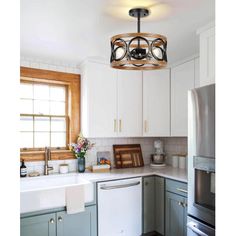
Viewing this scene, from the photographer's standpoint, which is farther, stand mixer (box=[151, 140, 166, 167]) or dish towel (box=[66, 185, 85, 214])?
stand mixer (box=[151, 140, 166, 167])

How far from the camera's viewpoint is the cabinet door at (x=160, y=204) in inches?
110

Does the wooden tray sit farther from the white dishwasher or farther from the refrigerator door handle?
the refrigerator door handle

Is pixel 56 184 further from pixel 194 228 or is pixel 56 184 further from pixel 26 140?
pixel 194 228

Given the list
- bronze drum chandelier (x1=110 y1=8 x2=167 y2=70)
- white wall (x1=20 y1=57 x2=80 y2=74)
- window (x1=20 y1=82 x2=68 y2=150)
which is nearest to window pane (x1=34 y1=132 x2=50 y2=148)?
window (x1=20 y1=82 x2=68 y2=150)

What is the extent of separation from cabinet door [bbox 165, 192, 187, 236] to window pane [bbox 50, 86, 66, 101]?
1.85m

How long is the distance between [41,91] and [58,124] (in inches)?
19.2

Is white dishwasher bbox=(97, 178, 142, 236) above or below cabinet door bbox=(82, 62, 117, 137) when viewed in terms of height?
below

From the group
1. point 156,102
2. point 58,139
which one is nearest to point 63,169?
point 58,139

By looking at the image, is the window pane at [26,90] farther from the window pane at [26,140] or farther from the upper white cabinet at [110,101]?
the upper white cabinet at [110,101]

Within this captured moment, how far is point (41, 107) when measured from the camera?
3.00 meters

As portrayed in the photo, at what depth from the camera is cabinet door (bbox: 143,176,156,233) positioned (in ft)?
9.36

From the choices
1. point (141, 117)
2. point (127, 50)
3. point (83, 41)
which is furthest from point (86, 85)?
point (127, 50)

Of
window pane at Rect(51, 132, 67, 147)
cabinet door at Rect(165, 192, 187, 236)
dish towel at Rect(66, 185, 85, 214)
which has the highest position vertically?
window pane at Rect(51, 132, 67, 147)

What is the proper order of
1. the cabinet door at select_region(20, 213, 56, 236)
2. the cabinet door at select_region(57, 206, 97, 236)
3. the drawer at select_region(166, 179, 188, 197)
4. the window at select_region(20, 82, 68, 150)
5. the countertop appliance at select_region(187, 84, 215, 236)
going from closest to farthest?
1. the countertop appliance at select_region(187, 84, 215, 236)
2. the cabinet door at select_region(20, 213, 56, 236)
3. the cabinet door at select_region(57, 206, 97, 236)
4. the drawer at select_region(166, 179, 188, 197)
5. the window at select_region(20, 82, 68, 150)
